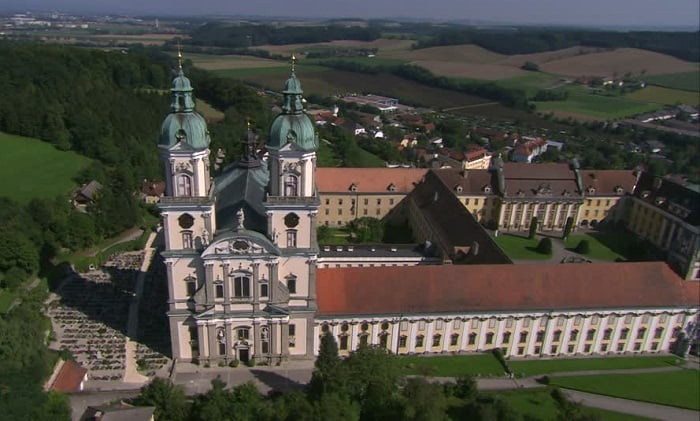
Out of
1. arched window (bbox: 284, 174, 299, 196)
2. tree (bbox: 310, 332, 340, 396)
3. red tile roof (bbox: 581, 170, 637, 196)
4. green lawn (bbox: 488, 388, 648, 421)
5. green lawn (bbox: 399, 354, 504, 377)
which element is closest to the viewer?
tree (bbox: 310, 332, 340, 396)

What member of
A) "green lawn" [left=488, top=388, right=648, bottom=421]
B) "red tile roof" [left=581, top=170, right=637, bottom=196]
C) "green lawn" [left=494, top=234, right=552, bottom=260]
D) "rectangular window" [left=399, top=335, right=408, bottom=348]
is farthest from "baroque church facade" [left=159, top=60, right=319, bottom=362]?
"red tile roof" [left=581, top=170, right=637, bottom=196]

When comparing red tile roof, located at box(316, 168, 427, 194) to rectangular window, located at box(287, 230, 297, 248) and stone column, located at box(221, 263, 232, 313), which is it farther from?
stone column, located at box(221, 263, 232, 313)

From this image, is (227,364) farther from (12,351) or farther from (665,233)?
(665,233)

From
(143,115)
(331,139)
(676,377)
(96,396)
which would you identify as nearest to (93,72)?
(143,115)

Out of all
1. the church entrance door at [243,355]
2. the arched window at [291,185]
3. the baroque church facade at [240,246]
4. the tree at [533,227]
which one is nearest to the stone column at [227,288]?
the baroque church facade at [240,246]

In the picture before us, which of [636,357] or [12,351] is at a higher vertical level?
[12,351]

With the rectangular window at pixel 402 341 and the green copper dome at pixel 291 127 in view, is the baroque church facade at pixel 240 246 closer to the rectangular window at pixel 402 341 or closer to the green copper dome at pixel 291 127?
the green copper dome at pixel 291 127
